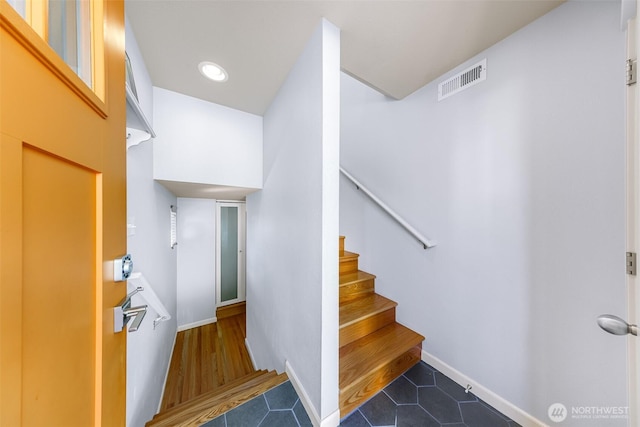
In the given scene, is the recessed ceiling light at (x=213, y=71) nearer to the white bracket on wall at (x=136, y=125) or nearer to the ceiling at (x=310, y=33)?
Answer: the ceiling at (x=310, y=33)

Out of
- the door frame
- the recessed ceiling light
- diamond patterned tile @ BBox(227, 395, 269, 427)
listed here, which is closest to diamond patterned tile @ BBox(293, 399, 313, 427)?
diamond patterned tile @ BBox(227, 395, 269, 427)

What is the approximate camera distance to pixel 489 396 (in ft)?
4.28

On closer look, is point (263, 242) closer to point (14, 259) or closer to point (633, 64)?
point (14, 259)

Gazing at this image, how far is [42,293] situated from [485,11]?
6.50 feet

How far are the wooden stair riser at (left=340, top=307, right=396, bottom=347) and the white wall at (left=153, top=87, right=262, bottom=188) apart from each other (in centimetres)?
157

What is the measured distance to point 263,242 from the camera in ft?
7.04

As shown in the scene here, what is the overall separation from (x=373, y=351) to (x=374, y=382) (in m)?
0.19

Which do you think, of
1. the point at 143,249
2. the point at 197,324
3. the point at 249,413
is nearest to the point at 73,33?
the point at 143,249

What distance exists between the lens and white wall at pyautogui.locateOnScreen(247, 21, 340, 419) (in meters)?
1.12

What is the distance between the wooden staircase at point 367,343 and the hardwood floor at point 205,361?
1541mm

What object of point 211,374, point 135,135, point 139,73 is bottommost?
point 211,374

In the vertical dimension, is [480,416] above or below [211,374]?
above

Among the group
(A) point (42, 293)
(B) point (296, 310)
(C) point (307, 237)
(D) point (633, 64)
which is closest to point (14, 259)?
(A) point (42, 293)

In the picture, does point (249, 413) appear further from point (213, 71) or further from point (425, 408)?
point (213, 71)
